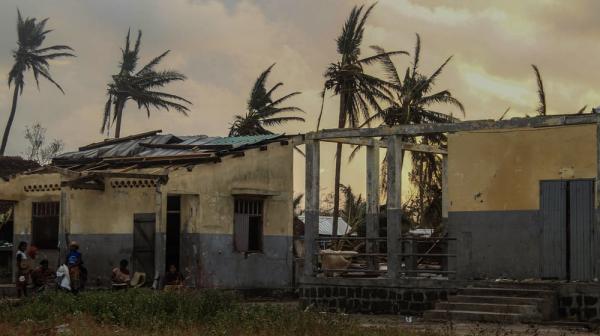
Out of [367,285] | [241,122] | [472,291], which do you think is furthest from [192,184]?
[241,122]

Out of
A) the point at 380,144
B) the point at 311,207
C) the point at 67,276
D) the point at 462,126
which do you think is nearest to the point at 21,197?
the point at 67,276

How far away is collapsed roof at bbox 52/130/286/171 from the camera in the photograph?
76.8ft

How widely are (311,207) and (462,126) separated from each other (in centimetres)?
370

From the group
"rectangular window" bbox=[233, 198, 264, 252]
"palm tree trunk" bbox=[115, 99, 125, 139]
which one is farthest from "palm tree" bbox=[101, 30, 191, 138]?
"rectangular window" bbox=[233, 198, 264, 252]

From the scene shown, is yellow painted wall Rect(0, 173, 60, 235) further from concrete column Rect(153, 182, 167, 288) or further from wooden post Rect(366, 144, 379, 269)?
wooden post Rect(366, 144, 379, 269)

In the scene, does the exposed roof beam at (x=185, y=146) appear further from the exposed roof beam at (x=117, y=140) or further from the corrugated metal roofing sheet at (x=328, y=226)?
the corrugated metal roofing sheet at (x=328, y=226)

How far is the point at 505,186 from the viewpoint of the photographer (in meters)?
17.7

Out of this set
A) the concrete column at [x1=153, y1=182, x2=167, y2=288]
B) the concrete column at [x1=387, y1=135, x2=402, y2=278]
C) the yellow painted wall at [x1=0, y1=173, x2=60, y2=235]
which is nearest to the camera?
the concrete column at [x1=387, y1=135, x2=402, y2=278]

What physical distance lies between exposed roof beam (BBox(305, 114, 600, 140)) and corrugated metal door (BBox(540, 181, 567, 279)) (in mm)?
1119

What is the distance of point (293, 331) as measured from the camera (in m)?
12.6

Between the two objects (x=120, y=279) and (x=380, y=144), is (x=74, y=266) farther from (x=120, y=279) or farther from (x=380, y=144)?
(x=380, y=144)

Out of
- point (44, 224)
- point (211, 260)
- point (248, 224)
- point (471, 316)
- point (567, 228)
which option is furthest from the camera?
point (44, 224)

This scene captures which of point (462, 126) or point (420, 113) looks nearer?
point (462, 126)

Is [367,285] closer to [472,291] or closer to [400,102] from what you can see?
[472,291]
